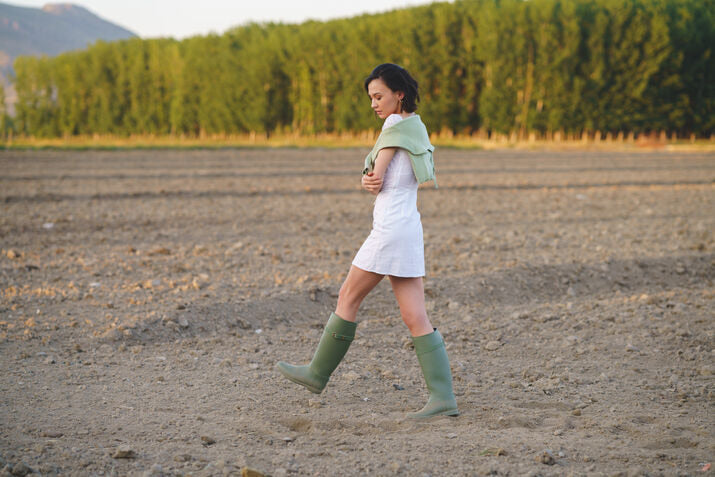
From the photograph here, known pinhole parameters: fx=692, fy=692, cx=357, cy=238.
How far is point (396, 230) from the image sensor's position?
3430 millimetres

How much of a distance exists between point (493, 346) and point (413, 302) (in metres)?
1.66

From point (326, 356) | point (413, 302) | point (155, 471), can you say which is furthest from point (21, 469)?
point (413, 302)

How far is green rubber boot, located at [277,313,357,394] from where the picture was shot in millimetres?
3682

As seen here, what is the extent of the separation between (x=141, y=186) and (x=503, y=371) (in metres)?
11.6

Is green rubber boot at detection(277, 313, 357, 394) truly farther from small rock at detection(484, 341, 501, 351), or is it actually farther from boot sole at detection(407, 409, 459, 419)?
small rock at detection(484, 341, 501, 351)

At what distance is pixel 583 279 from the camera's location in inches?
266

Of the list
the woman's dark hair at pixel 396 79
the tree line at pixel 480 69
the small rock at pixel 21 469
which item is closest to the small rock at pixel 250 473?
the small rock at pixel 21 469

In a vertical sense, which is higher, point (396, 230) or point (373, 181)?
point (373, 181)

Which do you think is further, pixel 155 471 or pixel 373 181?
pixel 373 181

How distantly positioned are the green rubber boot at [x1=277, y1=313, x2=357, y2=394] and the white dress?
40 cm

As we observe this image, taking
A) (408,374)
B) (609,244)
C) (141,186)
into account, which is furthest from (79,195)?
(408,374)

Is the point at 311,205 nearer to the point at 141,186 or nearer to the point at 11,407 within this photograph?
the point at 141,186

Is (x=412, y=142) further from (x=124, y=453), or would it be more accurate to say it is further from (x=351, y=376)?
(x=124, y=453)

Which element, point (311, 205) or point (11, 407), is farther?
point (311, 205)
